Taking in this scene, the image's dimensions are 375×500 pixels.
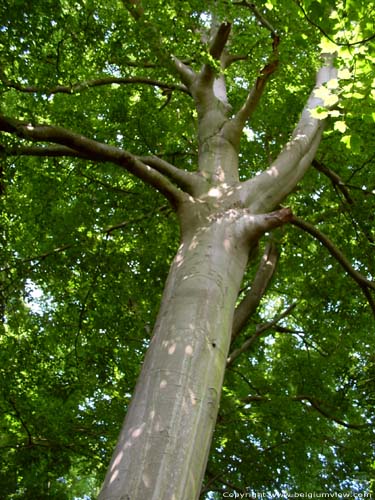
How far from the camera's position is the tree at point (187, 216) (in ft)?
14.5

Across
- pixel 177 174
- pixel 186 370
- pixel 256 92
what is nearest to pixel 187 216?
pixel 177 174

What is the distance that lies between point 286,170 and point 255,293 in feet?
6.16

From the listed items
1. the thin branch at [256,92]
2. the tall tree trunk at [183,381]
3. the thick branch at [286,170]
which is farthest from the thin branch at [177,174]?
the thin branch at [256,92]

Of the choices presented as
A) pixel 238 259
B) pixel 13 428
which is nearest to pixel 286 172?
pixel 238 259

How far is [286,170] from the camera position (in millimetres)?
5078

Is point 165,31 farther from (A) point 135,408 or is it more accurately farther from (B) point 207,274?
(A) point 135,408

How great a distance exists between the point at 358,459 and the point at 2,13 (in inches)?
326

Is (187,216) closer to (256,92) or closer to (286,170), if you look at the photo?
(286,170)

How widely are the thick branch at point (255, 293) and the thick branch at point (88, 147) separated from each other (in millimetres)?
2216

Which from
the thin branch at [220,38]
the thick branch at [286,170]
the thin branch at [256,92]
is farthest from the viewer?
the thin branch at [220,38]

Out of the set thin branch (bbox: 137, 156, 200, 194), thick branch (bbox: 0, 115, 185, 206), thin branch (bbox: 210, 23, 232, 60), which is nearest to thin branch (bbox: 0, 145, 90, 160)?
thick branch (bbox: 0, 115, 185, 206)

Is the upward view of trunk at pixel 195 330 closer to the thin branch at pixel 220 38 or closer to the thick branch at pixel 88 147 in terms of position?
the thick branch at pixel 88 147

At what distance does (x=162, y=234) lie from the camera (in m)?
8.44

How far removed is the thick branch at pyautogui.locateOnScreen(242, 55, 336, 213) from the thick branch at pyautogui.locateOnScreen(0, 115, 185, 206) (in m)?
0.73
